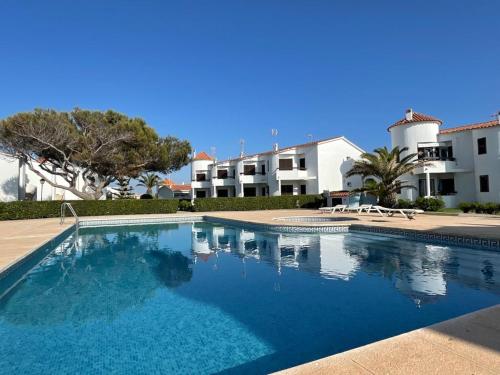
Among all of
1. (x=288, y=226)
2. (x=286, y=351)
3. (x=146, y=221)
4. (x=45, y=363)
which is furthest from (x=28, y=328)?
(x=146, y=221)

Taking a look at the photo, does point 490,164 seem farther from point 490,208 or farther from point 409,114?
point 409,114

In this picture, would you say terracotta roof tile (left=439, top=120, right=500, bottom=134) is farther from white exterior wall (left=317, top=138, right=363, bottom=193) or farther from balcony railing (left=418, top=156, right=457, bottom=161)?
white exterior wall (left=317, top=138, right=363, bottom=193)

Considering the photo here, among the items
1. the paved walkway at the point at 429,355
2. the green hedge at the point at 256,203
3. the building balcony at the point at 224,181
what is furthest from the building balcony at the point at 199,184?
the paved walkway at the point at 429,355

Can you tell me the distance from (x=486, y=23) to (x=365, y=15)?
580 cm

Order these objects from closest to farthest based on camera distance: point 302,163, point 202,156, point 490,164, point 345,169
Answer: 1. point 490,164
2. point 345,169
3. point 302,163
4. point 202,156

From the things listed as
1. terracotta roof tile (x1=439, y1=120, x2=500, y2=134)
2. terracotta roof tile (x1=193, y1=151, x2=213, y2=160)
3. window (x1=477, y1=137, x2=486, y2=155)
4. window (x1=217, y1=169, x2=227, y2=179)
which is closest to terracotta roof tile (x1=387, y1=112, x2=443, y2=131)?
terracotta roof tile (x1=439, y1=120, x2=500, y2=134)

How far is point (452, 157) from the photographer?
25.0m

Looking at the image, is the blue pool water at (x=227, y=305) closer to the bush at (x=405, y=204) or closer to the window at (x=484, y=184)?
the bush at (x=405, y=204)

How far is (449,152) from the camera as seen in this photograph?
84.3ft

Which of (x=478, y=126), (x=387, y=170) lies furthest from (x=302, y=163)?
(x=478, y=126)

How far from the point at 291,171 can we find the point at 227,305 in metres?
30.0

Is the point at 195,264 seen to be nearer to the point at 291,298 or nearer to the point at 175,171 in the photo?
the point at 291,298

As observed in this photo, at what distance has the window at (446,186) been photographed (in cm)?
2555

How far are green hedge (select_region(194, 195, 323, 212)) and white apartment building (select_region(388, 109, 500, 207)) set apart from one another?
30.6 ft
